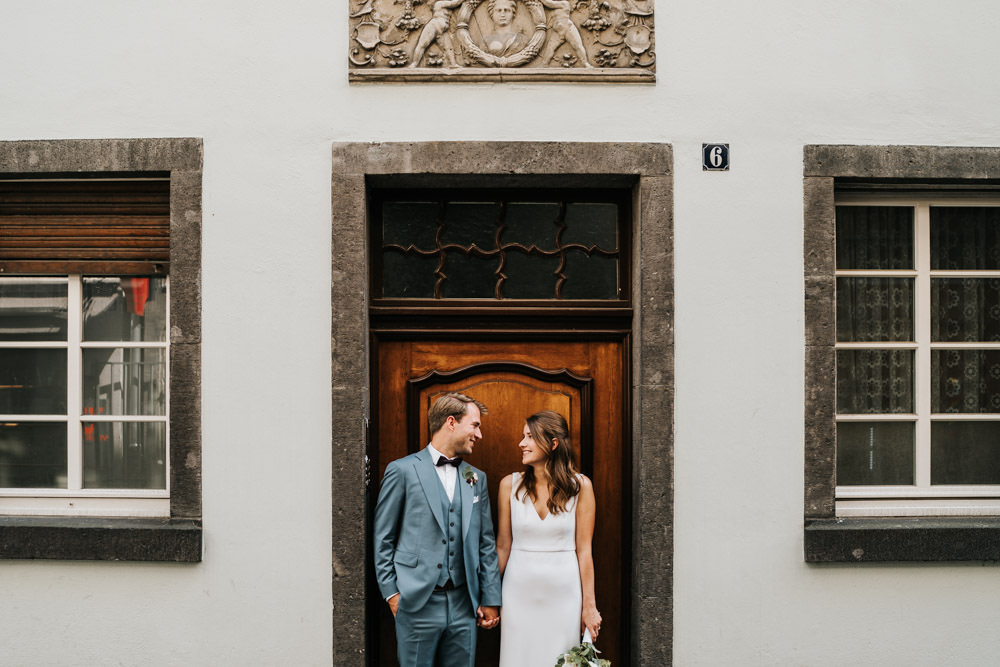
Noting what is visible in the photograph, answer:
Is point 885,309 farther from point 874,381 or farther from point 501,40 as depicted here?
point 501,40

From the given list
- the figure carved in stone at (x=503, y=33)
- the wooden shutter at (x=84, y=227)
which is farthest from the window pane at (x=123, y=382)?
the figure carved in stone at (x=503, y=33)

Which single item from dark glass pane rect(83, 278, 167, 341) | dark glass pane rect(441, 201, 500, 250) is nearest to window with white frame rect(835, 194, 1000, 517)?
dark glass pane rect(441, 201, 500, 250)

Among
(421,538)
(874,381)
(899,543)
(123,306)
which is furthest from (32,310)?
(899,543)

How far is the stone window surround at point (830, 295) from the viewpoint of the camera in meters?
4.21

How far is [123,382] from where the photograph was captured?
452cm

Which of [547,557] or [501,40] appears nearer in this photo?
[547,557]

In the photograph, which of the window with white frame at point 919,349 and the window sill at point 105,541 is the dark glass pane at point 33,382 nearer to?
the window sill at point 105,541

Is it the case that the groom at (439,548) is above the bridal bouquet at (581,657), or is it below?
above

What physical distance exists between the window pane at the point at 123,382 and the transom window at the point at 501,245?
1386mm

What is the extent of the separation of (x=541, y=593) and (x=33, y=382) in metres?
3.12

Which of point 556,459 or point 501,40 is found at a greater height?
point 501,40

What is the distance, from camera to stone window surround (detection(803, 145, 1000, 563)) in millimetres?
4207

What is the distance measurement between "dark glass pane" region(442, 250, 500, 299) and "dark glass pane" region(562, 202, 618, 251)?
0.46 metres

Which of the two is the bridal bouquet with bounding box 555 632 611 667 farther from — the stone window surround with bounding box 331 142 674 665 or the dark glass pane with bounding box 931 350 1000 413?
the dark glass pane with bounding box 931 350 1000 413
